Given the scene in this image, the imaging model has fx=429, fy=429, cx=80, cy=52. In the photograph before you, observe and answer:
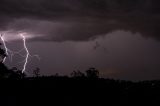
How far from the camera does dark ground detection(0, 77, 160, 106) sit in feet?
95.6

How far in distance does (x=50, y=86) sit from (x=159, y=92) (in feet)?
25.1

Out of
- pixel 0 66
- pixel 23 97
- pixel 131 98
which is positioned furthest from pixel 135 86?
pixel 0 66

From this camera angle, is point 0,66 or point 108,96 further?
point 0,66

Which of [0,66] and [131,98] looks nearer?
[131,98]

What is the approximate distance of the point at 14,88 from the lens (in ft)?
99.8

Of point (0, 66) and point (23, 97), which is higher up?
point (0, 66)

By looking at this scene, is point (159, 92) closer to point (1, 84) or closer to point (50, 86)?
point (50, 86)

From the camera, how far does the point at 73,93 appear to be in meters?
30.5

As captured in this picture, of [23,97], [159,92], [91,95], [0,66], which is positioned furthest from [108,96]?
[0,66]

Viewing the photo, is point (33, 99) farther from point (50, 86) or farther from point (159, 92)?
point (159, 92)

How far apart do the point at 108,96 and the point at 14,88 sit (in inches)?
263

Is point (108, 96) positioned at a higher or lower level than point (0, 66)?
lower

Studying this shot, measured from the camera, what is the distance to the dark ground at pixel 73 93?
2914 cm

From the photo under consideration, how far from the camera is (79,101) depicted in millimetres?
29922
